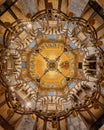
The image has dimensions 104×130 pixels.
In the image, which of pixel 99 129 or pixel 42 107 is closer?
pixel 99 129

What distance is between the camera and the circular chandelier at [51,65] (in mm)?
13781

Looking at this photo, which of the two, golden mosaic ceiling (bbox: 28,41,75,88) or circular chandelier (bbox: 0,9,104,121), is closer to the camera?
circular chandelier (bbox: 0,9,104,121)

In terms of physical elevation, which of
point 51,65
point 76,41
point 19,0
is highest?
point 19,0

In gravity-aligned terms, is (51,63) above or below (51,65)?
above

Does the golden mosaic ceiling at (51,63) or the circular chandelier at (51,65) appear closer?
the circular chandelier at (51,65)

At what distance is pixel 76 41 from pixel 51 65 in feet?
8.19

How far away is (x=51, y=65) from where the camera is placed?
56.5ft

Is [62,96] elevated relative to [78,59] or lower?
lower

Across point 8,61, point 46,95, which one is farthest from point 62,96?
point 8,61

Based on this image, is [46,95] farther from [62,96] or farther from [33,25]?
[33,25]

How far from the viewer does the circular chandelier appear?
45.2 ft

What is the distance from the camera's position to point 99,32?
45.2 ft

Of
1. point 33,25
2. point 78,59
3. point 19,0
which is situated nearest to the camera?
point 19,0

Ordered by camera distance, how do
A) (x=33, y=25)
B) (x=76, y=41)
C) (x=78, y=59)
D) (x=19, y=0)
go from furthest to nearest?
(x=78, y=59)
(x=76, y=41)
(x=33, y=25)
(x=19, y=0)
